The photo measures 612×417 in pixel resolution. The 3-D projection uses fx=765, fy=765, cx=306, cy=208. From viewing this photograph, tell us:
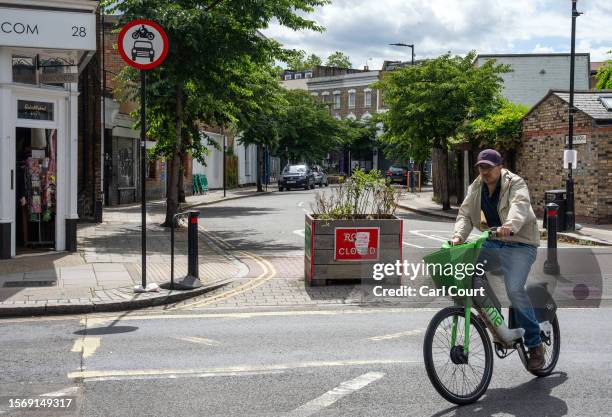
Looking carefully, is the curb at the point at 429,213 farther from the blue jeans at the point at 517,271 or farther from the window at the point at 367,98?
the window at the point at 367,98

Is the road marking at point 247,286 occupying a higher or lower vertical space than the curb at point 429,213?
lower

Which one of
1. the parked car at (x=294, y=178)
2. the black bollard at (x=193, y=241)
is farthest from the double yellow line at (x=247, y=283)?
the parked car at (x=294, y=178)

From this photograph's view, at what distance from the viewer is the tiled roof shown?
69.4 ft

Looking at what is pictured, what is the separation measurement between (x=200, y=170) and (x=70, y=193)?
29930mm

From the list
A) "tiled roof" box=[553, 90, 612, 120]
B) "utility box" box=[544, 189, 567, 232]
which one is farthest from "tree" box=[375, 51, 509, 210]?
"utility box" box=[544, 189, 567, 232]

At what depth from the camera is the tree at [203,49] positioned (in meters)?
17.0

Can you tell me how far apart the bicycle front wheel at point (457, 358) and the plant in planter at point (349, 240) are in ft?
15.9

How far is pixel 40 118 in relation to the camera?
1272cm

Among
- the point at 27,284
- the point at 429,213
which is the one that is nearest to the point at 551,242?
the point at 27,284

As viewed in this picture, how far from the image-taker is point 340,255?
34.0ft

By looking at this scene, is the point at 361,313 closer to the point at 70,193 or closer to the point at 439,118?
the point at 70,193

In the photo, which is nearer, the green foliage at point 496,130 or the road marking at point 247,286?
the road marking at point 247,286

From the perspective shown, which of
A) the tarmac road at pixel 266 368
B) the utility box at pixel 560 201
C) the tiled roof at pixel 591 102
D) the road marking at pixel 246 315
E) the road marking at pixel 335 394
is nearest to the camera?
the road marking at pixel 335 394

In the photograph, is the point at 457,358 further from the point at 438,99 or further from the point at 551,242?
the point at 438,99
